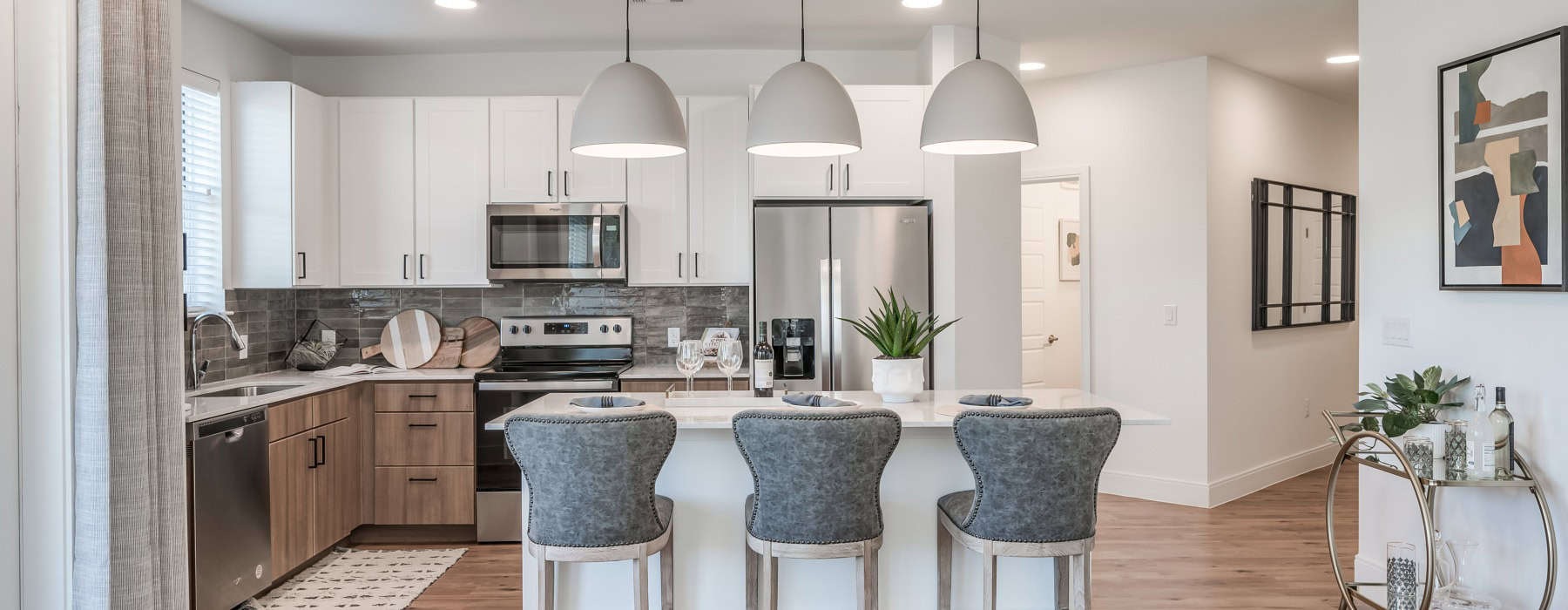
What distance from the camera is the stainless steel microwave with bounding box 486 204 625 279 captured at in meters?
4.41

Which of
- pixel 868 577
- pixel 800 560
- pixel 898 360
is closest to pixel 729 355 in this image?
pixel 898 360

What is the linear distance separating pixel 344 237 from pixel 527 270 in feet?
3.13

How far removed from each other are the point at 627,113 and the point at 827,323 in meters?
2.00

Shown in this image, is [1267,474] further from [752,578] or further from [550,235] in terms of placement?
[550,235]

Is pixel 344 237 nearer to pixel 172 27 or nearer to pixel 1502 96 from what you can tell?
pixel 172 27

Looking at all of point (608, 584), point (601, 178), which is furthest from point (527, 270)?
point (608, 584)

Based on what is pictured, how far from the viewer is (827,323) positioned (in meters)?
4.24

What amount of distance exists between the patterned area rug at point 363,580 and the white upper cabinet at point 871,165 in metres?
2.26

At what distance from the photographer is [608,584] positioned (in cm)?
281

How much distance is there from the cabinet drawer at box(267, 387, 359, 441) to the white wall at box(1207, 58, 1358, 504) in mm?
4412

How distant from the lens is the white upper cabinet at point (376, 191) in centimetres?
446

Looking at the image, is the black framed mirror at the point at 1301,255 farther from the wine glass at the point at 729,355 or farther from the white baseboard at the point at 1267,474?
the wine glass at the point at 729,355

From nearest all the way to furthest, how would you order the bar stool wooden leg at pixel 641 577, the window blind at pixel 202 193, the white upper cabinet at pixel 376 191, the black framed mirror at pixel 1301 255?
1. the bar stool wooden leg at pixel 641 577
2. the window blind at pixel 202 193
3. the white upper cabinet at pixel 376 191
4. the black framed mirror at pixel 1301 255

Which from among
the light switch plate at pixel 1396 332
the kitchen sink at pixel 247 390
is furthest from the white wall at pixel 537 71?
the light switch plate at pixel 1396 332
